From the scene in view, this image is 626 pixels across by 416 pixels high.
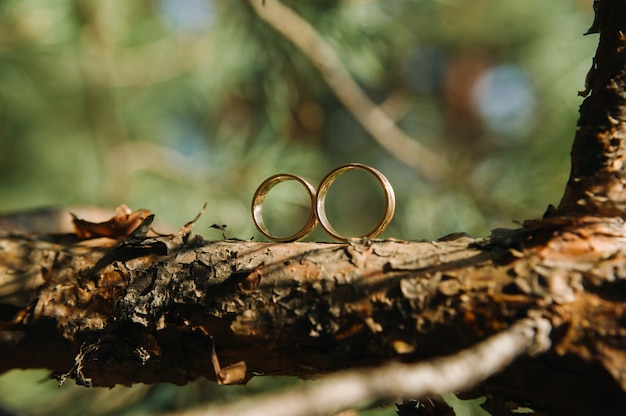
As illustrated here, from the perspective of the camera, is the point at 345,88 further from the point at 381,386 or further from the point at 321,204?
the point at 381,386

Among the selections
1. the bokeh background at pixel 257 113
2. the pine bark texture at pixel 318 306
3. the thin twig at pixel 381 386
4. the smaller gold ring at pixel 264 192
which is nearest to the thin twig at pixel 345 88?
the bokeh background at pixel 257 113

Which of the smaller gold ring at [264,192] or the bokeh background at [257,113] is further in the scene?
the bokeh background at [257,113]

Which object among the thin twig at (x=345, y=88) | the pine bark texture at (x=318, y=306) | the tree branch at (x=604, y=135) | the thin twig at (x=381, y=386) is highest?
the thin twig at (x=345, y=88)

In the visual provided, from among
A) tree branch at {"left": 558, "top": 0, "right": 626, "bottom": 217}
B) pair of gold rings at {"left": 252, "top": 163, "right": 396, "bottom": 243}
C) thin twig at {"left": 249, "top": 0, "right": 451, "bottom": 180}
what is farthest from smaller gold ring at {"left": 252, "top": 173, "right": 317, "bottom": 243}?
thin twig at {"left": 249, "top": 0, "right": 451, "bottom": 180}

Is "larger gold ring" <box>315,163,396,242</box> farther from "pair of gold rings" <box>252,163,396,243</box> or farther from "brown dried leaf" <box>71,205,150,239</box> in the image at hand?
"brown dried leaf" <box>71,205,150,239</box>

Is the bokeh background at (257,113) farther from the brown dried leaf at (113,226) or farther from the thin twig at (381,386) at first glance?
the thin twig at (381,386)

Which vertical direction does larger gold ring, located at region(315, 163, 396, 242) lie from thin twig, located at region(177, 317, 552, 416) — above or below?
above

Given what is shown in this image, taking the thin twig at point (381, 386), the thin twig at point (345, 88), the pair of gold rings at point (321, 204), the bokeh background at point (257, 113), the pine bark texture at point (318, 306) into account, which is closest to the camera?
the thin twig at point (381, 386)
